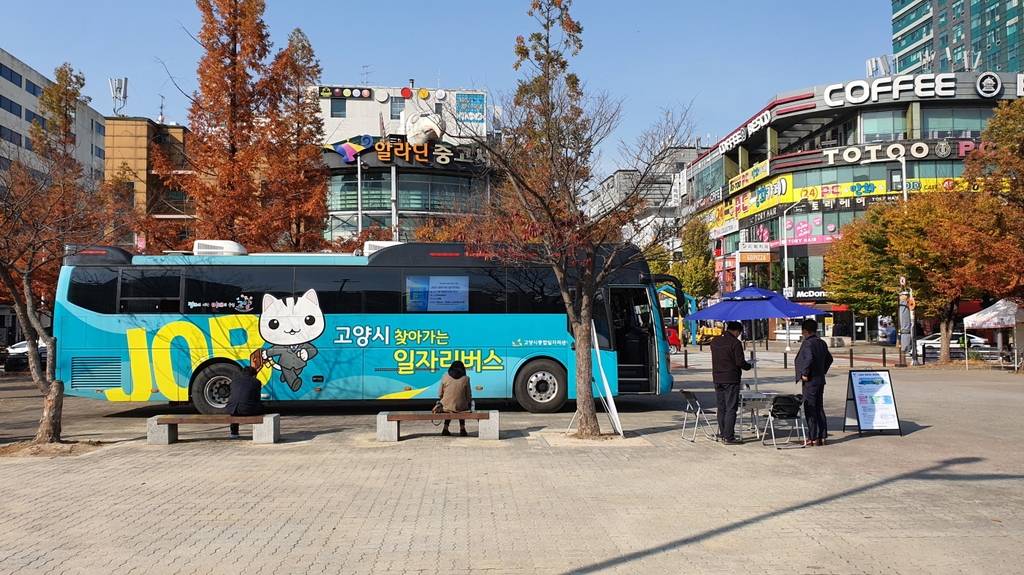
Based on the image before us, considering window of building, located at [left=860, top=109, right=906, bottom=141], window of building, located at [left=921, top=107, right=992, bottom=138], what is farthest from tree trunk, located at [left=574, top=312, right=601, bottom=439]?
window of building, located at [left=921, top=107, right=992, bottom=138]

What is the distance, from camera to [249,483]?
28.1 ft

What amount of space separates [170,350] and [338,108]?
182ft

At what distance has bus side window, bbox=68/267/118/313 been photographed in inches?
570

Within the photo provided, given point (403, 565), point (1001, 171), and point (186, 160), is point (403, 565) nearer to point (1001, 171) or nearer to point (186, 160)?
point (186, 160)

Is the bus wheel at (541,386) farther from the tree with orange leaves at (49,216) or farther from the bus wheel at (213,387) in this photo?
the tree with orange leaves at (49,216)

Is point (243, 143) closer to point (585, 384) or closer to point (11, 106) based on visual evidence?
point (585, 384)

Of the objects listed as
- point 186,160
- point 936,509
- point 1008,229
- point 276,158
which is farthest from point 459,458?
point 1008,229

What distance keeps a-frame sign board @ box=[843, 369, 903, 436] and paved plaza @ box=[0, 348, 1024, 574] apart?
0.79 feet

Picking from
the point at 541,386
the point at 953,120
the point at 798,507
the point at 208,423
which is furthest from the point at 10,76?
the point at 953,120

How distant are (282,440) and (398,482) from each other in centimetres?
406

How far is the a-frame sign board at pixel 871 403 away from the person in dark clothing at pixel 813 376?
140 cm

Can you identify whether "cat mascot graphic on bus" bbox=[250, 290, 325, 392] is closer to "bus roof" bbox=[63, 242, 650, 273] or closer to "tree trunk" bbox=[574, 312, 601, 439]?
"bus roof" bbox=[63, 242, 650, 273]

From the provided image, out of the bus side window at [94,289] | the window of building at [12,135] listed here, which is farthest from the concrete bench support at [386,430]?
the window of building at [12,135]

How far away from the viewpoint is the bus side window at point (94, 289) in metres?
14.5
